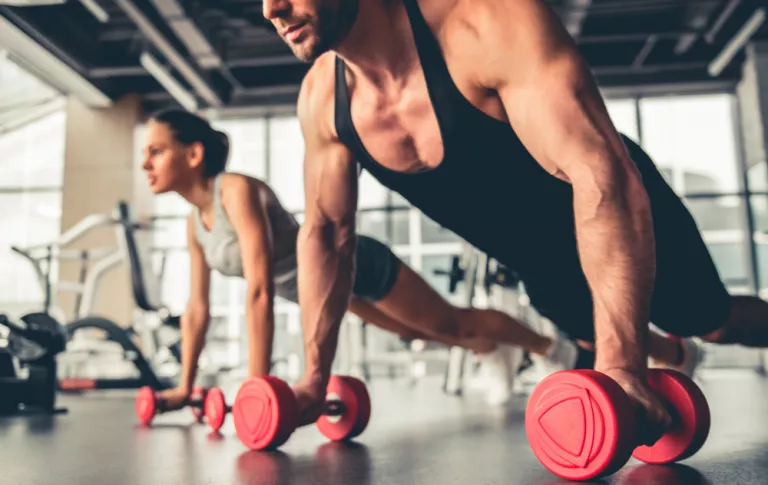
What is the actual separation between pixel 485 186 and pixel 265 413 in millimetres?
513

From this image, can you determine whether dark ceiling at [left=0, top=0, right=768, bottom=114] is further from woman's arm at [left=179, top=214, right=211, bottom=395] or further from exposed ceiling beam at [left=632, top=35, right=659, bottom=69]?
woman's arm at [left=179, top=214, right=211, bottom=395]

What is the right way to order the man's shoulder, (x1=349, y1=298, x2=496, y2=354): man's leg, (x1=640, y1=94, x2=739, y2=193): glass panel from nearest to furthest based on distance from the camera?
1. the man's shoulder
2. (x1=349, y1=298, x2=496, y2=354): man's leg
3. (x1=640, y1=94, x2=739, y2=193): glass panel

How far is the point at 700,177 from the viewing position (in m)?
7.18

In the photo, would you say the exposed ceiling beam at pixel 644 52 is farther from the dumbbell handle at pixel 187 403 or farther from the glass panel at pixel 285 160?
the dumbbell handle at pixel 187 403

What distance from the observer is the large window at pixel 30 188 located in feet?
25.3

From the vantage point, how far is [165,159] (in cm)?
188

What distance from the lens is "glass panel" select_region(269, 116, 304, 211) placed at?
771cm

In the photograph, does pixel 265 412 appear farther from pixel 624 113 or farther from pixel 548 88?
pixel 624 113

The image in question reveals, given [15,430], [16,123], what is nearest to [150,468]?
[15,430]

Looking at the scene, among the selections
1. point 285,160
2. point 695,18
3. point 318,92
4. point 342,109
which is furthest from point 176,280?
point 342,109

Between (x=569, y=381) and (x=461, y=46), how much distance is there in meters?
0.47

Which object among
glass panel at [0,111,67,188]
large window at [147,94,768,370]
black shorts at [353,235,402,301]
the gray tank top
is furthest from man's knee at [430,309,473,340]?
Answer: glass panel at [0,111,67,188]

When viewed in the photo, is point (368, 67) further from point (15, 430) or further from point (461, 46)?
point (15, 430)

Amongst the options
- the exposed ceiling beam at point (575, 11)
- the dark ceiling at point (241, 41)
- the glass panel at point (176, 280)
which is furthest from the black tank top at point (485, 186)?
the glass panel at point (176, 280)
